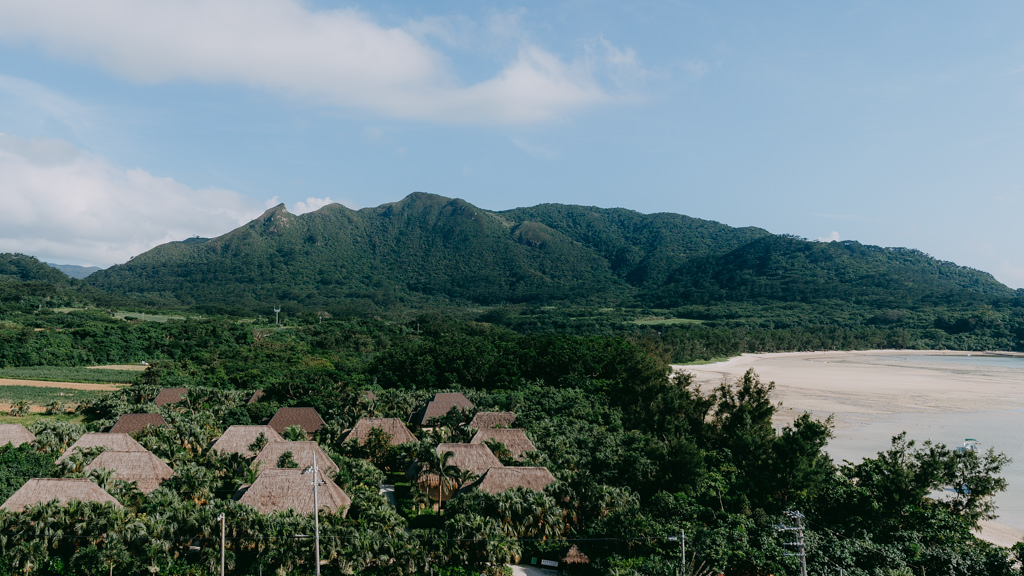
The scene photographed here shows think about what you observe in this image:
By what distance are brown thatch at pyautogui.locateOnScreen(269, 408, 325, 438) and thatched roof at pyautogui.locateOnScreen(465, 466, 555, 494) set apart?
671 inches

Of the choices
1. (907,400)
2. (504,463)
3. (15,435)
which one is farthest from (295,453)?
(907,400)

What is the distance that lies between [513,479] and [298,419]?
1958 centimetres

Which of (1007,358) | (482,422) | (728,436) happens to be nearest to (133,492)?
(482,422)

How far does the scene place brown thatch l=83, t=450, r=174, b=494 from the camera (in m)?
25.6

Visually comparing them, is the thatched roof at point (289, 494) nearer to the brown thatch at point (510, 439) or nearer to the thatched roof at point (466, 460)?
the thatched roof at point (466, 460)

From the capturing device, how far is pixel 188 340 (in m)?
83.9

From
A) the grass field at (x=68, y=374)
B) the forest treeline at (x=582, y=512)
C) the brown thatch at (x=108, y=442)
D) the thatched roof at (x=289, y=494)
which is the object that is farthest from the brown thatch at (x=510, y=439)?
the grass field at (x=68, y=374)

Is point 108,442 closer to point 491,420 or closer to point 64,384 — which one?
point 491,420

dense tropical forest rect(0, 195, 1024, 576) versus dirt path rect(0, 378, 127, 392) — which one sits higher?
dense tropical forest rect(0, 195, 1024, 576)

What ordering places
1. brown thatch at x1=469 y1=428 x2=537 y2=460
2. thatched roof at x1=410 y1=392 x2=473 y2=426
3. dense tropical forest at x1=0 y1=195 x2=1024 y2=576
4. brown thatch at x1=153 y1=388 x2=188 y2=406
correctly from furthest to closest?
brown thatch at x1=153 y1=388 x2=188 y2=406 → thatched roof at x1=410 y1=392 x2=473 y2=426 → brown thatch at x1=469 y1=428 x2=537 y2=460 → dense tropical forest at x1=0 y1=195 x2=1024 y2=576

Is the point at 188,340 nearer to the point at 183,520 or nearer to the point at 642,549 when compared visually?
the point at 183,520

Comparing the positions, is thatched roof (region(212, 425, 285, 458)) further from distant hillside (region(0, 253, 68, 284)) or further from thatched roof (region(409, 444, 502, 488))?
distant hillside (region(0, 253, 68, 284))

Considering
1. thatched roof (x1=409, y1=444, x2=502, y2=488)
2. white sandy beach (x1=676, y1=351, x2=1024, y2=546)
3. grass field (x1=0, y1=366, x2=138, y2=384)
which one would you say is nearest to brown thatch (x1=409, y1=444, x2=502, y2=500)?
thatched roof (x1=409, y1=444, x2=502, y2=488)

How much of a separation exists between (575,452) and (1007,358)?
4372 inches
